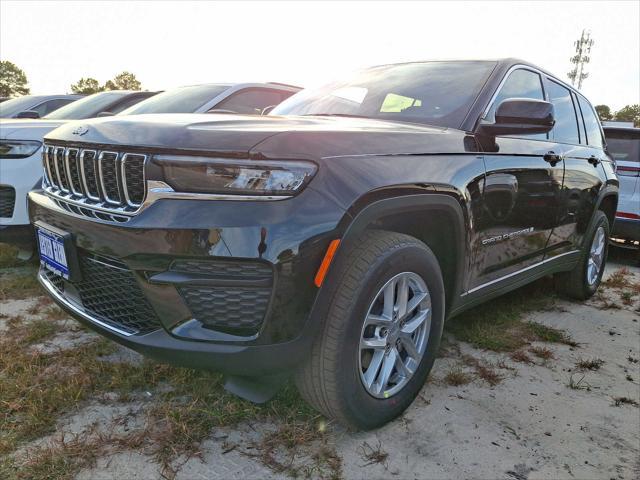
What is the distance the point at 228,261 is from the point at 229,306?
0.15 m

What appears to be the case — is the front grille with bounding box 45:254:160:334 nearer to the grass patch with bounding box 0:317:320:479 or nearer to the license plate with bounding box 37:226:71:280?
the license plate with bounding box 37:226:71:280

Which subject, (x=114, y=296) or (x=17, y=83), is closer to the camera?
(x=114, y=296)

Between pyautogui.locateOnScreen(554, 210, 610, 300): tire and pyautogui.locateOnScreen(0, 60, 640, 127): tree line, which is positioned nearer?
pyautogui.locateOnScreen(554, 210, 610, 300): tire

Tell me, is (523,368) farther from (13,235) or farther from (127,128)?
(13,235)

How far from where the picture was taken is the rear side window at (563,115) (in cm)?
340

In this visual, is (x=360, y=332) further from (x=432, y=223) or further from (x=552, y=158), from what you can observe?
A: (x=552, y=158)

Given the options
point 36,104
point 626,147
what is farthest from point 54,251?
point 36,104

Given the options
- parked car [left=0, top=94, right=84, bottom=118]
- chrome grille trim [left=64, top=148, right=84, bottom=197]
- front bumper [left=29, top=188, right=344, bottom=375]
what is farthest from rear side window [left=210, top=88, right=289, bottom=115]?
parked car [left=0, top=94, right=84, bottom=118]

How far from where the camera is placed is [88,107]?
582 cm

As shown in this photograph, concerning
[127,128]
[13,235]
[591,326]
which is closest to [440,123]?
[127,128]

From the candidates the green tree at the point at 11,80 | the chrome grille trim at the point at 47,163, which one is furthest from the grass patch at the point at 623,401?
the green tree at the point at 11,80

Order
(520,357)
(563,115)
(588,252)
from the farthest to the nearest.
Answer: (588,252)
(563,115)
(520,357)

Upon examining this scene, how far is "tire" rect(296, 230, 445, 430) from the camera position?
175 centimetres

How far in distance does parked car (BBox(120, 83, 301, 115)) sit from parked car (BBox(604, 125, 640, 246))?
371cm
